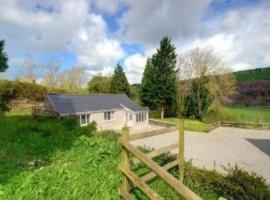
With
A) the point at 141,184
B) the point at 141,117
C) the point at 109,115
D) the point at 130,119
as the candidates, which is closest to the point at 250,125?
the point at 141,117

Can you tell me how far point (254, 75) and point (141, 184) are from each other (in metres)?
86.5

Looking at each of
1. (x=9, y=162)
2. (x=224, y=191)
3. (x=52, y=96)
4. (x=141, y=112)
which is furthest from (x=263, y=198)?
(x=141, y=112)

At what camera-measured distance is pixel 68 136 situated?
1022 centimetres

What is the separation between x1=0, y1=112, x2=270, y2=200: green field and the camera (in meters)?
5.00

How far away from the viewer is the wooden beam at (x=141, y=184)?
12.9 ft

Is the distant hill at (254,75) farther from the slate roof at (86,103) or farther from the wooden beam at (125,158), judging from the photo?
the wooden beam at (125,158)

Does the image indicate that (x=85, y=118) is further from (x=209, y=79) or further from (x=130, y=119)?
(x=209, y=79)

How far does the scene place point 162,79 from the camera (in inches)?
1348

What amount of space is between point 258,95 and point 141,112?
48.4 metres

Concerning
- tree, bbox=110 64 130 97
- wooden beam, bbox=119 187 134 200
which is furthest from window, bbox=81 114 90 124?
wooden beam, bbox=119 187 134 200

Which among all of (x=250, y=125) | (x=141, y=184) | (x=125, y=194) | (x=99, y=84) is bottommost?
(x=250, y=125)

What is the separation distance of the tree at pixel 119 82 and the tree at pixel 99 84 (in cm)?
291

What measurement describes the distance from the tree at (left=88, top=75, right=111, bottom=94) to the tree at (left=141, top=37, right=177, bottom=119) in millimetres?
12200

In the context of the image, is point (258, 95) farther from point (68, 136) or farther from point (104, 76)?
point (68, 136)
